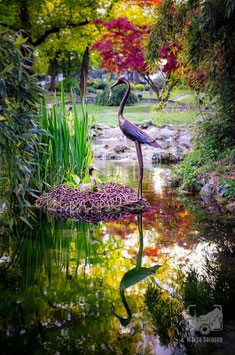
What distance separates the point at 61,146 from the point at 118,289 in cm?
291

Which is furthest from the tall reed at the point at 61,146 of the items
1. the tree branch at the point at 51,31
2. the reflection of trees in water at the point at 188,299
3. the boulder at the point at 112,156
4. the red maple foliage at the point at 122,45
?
the tree branch at the point at 51,31

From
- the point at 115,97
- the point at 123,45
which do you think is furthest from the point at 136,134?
the point at 115,97

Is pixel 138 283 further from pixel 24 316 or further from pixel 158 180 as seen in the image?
pixel 158 180

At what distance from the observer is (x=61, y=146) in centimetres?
464

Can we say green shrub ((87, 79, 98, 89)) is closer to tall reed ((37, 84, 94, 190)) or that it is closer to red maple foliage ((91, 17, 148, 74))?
red maple foliage ((91, 17, 148, 74))

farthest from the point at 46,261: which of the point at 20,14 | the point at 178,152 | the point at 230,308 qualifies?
the point at 20,14

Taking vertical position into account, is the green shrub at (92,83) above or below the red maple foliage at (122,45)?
below

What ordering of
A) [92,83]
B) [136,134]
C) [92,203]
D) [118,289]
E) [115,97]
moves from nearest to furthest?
[118,289], [136,134], [92,203], [115,97], [92,83]

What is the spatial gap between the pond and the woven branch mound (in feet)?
1.35

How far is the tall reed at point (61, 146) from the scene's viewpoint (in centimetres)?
458

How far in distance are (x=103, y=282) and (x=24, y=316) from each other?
0.63 m

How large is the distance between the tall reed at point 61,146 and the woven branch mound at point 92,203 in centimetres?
33

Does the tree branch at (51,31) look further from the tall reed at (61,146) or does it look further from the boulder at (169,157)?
the tall reed at (61,146)

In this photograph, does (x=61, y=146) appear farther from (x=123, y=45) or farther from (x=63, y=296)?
(x=123, y=45)
